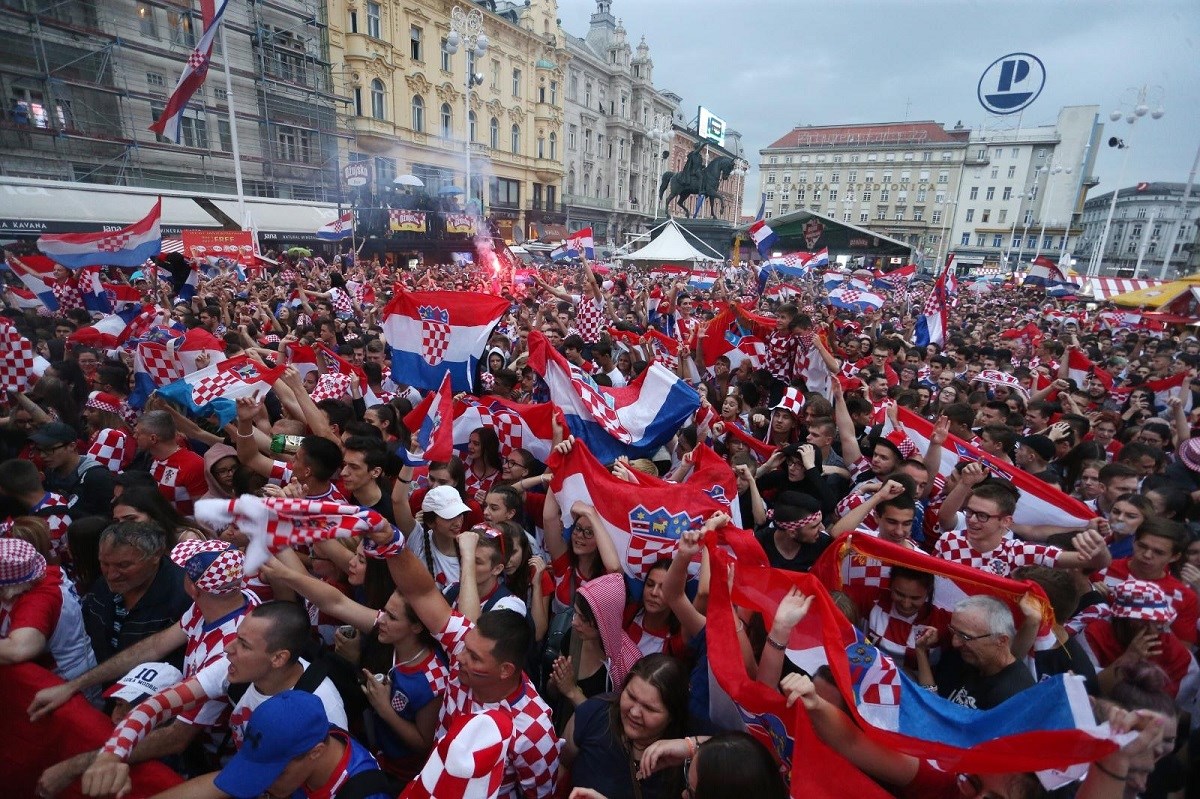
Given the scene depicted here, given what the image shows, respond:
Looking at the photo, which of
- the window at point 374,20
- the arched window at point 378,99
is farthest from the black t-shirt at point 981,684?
the window at point 374,20

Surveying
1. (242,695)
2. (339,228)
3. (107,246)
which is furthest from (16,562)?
(339,228)

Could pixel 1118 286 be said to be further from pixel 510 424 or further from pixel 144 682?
pixel 144 682

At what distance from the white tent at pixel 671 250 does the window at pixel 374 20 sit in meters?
28.1

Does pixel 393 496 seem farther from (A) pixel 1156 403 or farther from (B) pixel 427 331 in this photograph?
(A) pixel 1156 403

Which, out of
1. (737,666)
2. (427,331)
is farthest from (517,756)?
(427,331)

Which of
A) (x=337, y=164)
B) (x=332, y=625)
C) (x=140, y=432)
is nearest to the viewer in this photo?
(x=332, y=625)

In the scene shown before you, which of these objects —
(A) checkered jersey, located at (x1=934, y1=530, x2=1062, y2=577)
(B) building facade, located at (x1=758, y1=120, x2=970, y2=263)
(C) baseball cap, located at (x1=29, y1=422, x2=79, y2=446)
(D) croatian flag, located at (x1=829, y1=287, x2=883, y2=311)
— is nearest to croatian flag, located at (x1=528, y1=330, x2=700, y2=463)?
(A) checkered jersey, located at (x1=934, y1=530, x2=1062, y2=577)

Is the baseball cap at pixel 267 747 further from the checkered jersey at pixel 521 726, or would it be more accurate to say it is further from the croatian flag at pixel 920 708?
the croatian flag at pixel 920 708

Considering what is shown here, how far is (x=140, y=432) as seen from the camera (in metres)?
4.39

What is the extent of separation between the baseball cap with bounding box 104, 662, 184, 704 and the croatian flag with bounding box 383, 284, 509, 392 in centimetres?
414

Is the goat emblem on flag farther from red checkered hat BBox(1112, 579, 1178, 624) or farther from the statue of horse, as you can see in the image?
the statue of horse

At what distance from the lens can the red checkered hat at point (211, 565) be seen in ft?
8.84

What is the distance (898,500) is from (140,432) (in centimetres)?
529

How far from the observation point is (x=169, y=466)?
14.6 feet
